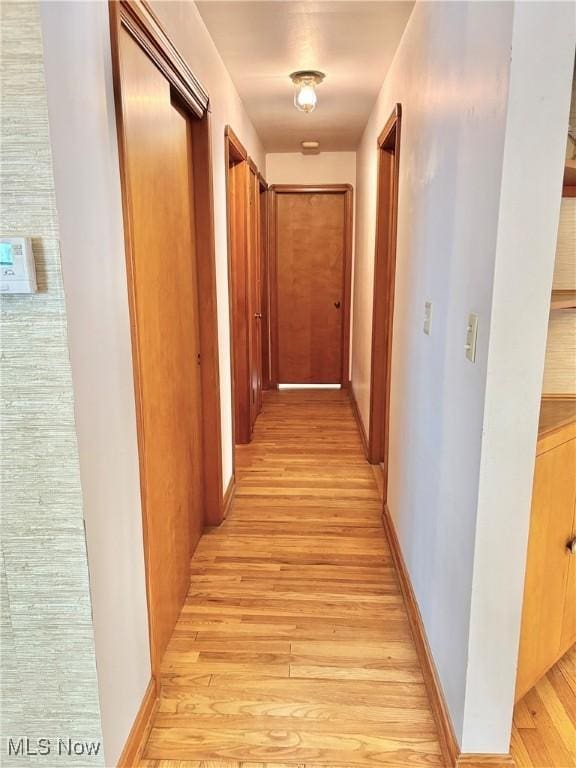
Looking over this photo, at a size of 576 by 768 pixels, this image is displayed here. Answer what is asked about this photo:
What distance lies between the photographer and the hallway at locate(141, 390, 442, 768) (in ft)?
5.20

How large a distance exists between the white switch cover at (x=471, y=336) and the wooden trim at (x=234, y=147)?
217 centimetres

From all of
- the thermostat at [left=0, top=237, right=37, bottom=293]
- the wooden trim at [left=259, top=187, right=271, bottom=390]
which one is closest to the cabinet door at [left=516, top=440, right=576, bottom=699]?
the thermostat at [left=0, top=237, right=37, bottom=293]

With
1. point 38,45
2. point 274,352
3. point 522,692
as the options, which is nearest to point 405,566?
point 522,692

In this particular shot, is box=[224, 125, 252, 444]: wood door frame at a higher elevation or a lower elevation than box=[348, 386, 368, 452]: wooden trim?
higher

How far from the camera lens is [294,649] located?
1977mm

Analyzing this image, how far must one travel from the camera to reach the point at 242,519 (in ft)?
9.70

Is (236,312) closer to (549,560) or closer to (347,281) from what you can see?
(347,281)

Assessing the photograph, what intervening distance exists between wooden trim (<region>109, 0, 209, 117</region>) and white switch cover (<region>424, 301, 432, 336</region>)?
Result: 1.19 metres

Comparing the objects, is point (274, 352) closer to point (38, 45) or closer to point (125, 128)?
point (125, 128)

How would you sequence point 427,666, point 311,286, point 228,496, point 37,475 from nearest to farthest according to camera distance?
point 37,475
point 427,666
point 228,496
point 311,286

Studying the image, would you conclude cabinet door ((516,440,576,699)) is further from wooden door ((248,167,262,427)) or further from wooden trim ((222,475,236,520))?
wooden door ((248,167,262,427))

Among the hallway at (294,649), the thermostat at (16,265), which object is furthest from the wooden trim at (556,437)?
the thermostat at (16,265)

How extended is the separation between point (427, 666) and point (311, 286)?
436cm

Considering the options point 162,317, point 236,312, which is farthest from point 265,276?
point 162,317
